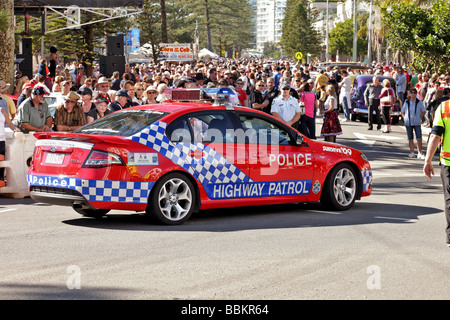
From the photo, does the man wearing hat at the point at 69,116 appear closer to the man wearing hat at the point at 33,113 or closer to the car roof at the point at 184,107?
the man wearing hat at the point at 33,113

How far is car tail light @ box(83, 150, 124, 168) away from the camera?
9070 mm

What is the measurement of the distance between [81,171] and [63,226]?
778 mm

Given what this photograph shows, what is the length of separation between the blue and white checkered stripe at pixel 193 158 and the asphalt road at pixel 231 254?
1.86 ft

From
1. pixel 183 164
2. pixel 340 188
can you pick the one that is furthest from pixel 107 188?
pixel 340 188

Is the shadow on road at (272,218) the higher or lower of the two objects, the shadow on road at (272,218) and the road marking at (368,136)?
the higher

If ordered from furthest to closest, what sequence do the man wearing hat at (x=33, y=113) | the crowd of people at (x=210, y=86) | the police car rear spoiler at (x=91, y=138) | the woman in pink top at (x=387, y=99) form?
1. the woman in pink top at (x=387, y=99)
2. the crowd of people at (x=210, y=86)
3. the man wearing hat at (x=33, y=113)
4. the police car rear spoiler at (x=91, y=138)

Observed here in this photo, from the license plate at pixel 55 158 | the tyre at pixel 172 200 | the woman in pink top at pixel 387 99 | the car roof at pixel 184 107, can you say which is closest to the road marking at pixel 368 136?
the woman in pink top at pixel 387 99

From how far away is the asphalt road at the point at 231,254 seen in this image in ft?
20.9

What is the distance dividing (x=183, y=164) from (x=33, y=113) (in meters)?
4.61

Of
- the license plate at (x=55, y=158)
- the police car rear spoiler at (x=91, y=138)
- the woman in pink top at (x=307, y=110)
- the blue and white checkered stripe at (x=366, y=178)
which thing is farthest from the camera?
the woman in pink top at (x=307, y=110)

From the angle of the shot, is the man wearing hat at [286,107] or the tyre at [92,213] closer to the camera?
the tyre at [92,213]

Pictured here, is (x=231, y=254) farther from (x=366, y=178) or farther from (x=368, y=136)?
(x=368, y=136)
